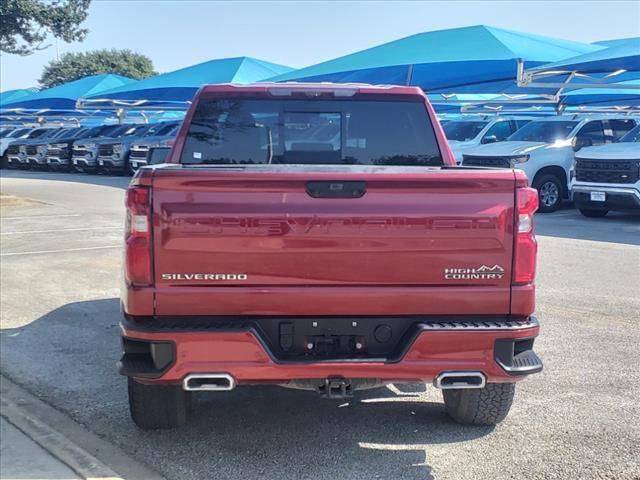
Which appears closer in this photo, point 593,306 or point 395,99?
point 395,99

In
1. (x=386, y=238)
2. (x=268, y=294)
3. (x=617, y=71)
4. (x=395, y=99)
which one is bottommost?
(x=268, y=294)

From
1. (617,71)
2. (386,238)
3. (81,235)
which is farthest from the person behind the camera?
(617,71)

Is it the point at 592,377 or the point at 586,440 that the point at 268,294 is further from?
the point at 592,377

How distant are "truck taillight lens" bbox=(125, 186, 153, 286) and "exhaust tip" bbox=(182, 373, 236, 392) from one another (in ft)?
1.64

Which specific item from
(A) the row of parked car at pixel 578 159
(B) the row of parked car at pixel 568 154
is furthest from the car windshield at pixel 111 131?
(A) the row of parked car at pixel 578 159

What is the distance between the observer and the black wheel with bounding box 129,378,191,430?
4.13m

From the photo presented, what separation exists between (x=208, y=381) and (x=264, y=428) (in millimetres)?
966

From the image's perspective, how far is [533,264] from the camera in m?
3.62

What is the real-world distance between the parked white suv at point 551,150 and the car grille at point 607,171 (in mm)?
1093

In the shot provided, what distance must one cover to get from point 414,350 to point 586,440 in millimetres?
1355

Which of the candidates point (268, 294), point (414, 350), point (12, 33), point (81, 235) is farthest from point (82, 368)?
point (12, 33)

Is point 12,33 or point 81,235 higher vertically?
point 12,33

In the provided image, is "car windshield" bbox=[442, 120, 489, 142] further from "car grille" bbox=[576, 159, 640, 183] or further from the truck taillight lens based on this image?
the truck taillight lens

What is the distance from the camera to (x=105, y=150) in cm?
2702
